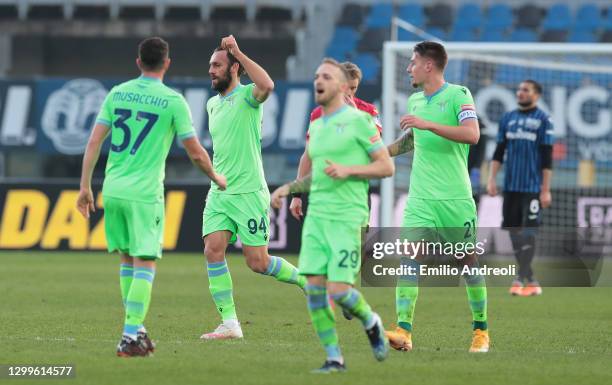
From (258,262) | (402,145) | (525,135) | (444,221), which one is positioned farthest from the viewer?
(525,135)

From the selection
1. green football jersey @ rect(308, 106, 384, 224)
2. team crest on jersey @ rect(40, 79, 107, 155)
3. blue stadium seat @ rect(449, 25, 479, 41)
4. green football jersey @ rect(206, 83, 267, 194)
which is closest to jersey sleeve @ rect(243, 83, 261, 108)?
green football jersey @ rect(206, 83, 267, 194)

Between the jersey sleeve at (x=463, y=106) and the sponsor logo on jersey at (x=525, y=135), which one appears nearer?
the jersey sleeve at (x=463, y=106)

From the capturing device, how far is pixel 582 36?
32.4 metres

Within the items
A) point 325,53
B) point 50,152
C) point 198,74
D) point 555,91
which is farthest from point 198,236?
point 198,74

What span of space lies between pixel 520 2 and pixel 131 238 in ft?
85.8

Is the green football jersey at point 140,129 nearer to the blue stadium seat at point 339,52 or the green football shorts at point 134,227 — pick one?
the green football shorts at point 134,227

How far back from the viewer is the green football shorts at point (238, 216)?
10.7 metres

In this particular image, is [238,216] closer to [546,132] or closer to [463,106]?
[463,106]

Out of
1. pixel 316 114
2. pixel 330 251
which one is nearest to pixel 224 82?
pixel 316 114

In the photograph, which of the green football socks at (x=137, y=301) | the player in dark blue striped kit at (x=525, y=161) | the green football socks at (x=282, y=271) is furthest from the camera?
the player in dark blue striped kit at (x=525, y=161)

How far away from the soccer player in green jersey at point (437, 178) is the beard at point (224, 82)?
148cm

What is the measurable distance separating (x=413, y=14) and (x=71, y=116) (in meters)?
11.3

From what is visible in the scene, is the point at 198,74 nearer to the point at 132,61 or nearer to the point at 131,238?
the point at 132,61

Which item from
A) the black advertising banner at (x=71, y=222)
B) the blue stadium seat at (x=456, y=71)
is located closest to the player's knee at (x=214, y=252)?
the black advertising banner at (x=71, y=222)
